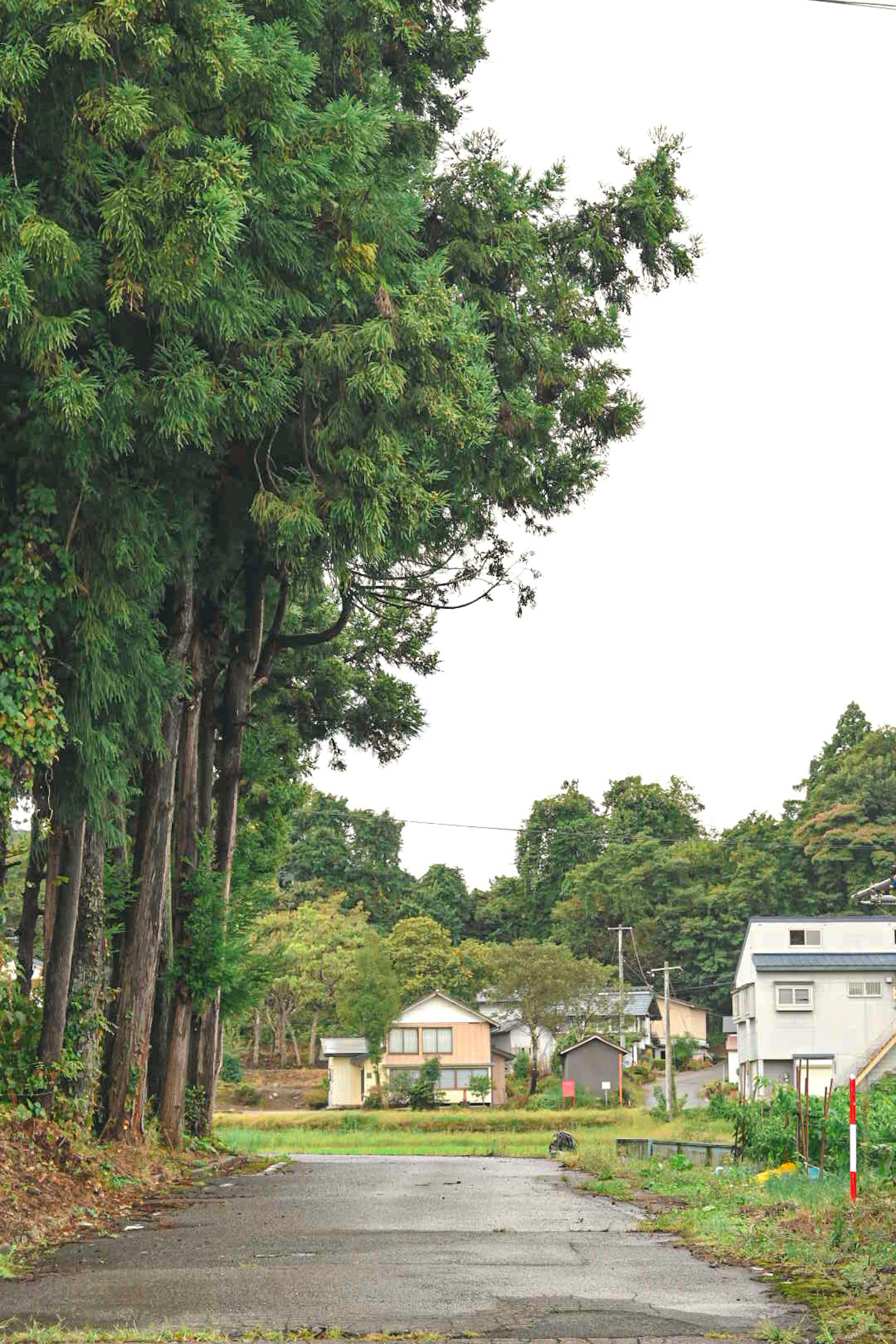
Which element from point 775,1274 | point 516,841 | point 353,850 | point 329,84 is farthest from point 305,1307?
point 516,841

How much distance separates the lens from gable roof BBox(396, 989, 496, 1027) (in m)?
65.8

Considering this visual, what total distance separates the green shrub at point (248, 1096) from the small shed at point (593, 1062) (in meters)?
14.7

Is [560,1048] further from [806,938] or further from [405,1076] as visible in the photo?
[806,938]

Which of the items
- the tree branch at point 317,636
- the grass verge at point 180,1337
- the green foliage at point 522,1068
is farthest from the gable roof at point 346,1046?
the grass verge at point 180,1337

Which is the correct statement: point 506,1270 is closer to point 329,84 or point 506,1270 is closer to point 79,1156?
point 79,1156

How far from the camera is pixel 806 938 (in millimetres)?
55188

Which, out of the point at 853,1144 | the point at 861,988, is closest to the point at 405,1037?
the point at 861,988

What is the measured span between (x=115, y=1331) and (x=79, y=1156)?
26.0 feet

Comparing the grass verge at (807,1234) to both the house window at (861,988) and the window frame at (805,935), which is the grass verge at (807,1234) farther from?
the window frame at (805,935)

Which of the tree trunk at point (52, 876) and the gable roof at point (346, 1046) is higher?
the tree trunk at point (52, 876)

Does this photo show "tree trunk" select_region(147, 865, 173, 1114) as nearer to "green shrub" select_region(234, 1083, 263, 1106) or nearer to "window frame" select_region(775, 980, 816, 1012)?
"window frame" select_region(775, 980, 816, 1012)

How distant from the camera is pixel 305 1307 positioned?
6.92 meters

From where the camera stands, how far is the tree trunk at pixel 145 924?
1678 centimetres

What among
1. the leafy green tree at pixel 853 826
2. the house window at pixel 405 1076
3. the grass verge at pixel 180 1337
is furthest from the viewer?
the leafy green tree at pixel 853 826
